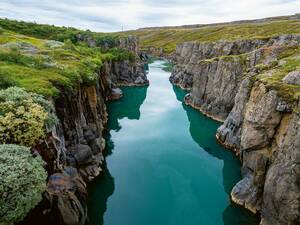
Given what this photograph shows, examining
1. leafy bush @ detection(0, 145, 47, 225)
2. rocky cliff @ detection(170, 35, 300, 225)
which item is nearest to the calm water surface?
rocky cliff @ detection(170, 35, 300, 225)

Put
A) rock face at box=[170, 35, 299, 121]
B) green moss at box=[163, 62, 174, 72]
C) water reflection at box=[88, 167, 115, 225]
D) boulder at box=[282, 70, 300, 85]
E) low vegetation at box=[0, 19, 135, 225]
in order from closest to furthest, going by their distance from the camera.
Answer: low vegetation at box=[0, 19, 135, 225] < water reflection at box=[88, 167, 115, 225] < boulder at box=[282, 70, 300, 85] < rock face at box=[170, 35, 299, 121] < green moss at box=[163, 62, 174, 72]

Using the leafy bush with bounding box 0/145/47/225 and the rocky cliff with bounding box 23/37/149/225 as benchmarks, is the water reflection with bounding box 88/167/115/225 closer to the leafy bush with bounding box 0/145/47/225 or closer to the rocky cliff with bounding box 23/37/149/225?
the rocky cliff with bounding box 23/37/149/225

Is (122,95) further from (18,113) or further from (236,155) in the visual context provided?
(18,113)

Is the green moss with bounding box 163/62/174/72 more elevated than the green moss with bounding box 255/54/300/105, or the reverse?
the green moss with bounding box 255/54/300/105

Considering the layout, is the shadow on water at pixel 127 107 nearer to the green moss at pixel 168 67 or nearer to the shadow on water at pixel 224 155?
the shadow on water at pixel 224 155

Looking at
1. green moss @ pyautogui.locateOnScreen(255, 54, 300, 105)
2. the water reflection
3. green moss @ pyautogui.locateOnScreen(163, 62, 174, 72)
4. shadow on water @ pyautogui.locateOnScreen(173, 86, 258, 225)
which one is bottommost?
green moss @ pyautogui.locateOnScreen(163, 62, 174, 72)
